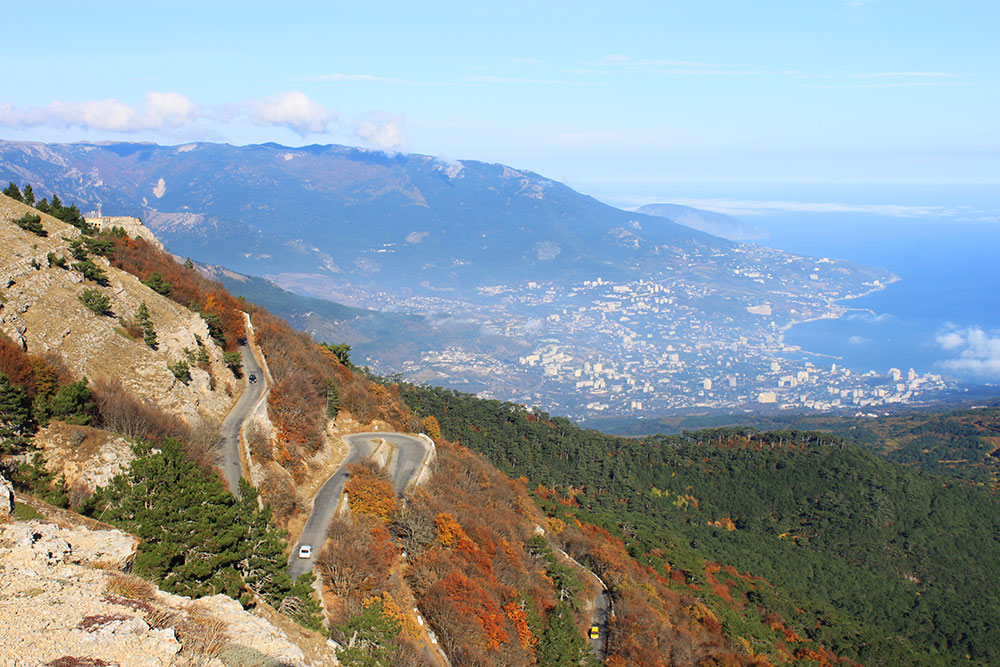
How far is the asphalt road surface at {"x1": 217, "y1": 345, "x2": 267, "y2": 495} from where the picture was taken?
20.0m

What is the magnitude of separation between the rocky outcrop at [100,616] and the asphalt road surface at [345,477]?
7.22 metres

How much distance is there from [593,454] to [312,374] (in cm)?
4322

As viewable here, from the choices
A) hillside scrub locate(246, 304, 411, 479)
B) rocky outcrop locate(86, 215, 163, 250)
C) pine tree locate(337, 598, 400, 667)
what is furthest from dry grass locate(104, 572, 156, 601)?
rocky outcrop locate(86, 215, 163, 250)

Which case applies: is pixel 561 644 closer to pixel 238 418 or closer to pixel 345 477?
pixel 345 477

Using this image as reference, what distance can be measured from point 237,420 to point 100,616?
16.8 metres

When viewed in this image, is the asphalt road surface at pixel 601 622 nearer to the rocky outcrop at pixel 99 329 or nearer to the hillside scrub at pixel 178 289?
the rocky outcrop at pixel 99 329

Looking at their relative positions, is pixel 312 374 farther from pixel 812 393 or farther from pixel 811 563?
pixel 812 393

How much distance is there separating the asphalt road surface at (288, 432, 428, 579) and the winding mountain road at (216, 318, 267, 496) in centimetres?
256

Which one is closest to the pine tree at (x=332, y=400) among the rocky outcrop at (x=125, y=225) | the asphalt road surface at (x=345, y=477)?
the asphalt road surface at (x=345, y=477)

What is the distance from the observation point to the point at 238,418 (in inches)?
944

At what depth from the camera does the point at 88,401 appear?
55.6 ft

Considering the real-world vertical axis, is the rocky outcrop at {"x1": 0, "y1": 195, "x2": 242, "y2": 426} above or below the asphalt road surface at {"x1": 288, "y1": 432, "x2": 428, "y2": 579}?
above

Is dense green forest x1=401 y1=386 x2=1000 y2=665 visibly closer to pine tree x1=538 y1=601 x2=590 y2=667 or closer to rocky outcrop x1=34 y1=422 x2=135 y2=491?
pine tree x1=538 y1=601 x2=590 y2=667

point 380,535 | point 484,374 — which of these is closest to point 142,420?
point 380,535
